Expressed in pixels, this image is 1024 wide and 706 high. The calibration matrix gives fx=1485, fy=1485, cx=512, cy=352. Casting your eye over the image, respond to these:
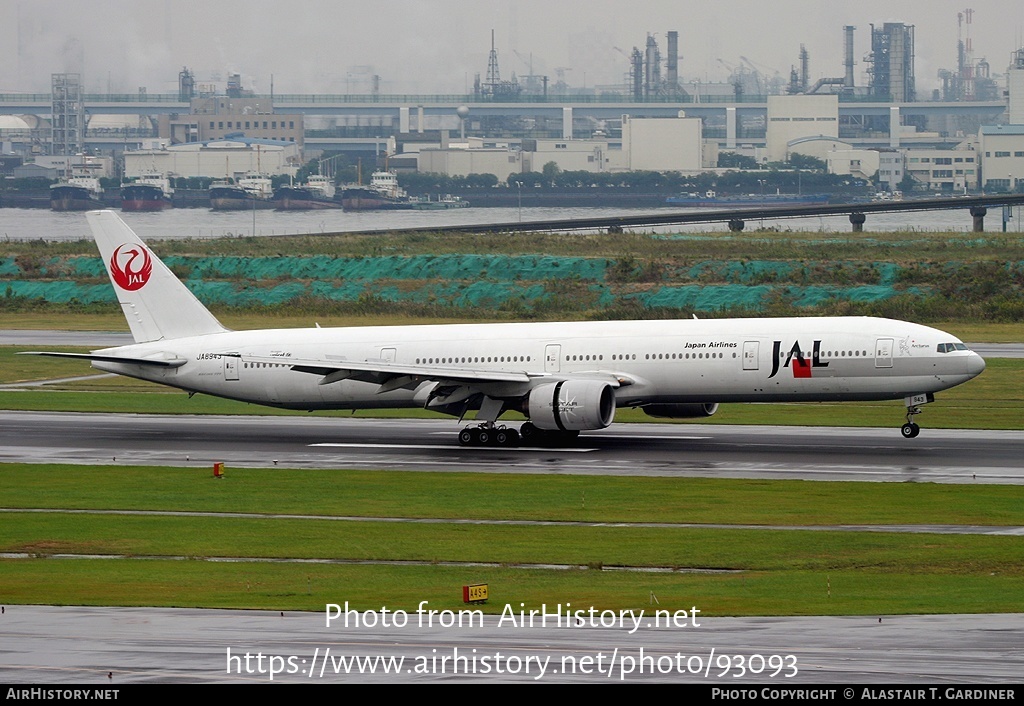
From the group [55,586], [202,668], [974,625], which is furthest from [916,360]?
[202,668]

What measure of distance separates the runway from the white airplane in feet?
5.26

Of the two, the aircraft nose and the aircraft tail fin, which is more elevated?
the aircraft tail fin

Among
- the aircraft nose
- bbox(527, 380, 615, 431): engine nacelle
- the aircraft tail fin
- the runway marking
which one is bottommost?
the runway marking

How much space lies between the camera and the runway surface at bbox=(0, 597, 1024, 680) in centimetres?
2058

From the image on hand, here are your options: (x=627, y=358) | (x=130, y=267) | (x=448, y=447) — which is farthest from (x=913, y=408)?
(x=130, y=267)

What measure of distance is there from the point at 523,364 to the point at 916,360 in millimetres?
14284

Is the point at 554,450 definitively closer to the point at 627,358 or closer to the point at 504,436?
the point at 504,436

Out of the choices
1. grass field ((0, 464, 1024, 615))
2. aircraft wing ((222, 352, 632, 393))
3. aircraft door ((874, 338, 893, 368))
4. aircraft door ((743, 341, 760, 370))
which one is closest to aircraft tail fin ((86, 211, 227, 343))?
aircraft wing ((222, 352, 632, 393))

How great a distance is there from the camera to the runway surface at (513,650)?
2058 cm

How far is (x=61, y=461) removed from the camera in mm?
52000

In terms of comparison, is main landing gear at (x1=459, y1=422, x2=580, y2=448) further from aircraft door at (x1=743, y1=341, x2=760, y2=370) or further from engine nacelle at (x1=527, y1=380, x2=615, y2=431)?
aircraft door at (x1=743, y1=341, x2=760, y2=370)

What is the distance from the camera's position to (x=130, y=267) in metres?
61.2

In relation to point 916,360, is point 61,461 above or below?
below
